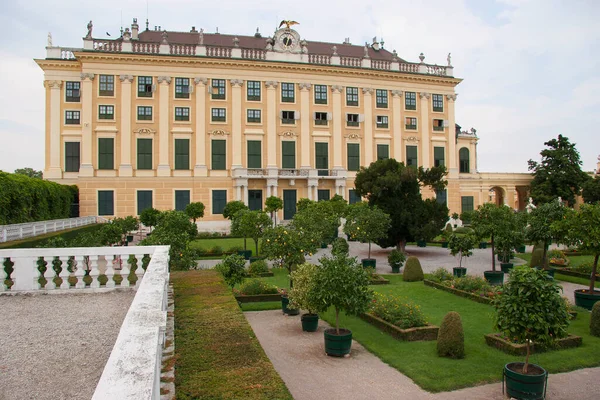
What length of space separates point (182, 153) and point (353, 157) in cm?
1627

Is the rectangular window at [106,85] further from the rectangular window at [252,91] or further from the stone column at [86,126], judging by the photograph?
the rectangular window at [252,91]

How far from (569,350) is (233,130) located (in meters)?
34.9

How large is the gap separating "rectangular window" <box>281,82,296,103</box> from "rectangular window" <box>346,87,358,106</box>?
5.54 m

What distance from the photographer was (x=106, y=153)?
38.9 meters

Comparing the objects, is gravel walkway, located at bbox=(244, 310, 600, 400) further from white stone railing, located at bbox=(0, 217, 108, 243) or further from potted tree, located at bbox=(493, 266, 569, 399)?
Result: white stone railing, located at bbox=(0, 217, 108, 243)

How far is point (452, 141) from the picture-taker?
47.5 metres

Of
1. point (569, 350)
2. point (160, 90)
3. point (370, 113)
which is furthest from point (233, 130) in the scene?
point (569, 350)

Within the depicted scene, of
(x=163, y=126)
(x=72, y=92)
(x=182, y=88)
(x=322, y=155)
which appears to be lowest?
(x=322, y=155)

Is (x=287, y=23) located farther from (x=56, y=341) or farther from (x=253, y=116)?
(x=56, y=341)

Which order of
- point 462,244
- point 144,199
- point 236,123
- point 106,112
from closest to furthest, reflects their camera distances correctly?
point 462,244 < point 106,112 < point 144,199 < point 236,123

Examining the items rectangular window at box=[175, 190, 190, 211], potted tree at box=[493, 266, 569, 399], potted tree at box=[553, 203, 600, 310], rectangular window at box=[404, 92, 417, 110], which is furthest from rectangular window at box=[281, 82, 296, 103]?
potted tree at box=[493, 266, 569, 399]

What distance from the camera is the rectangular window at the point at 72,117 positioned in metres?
39.5

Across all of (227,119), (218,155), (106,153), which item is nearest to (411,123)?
(227,119)

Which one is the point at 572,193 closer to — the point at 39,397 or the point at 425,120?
the point at 425,120
